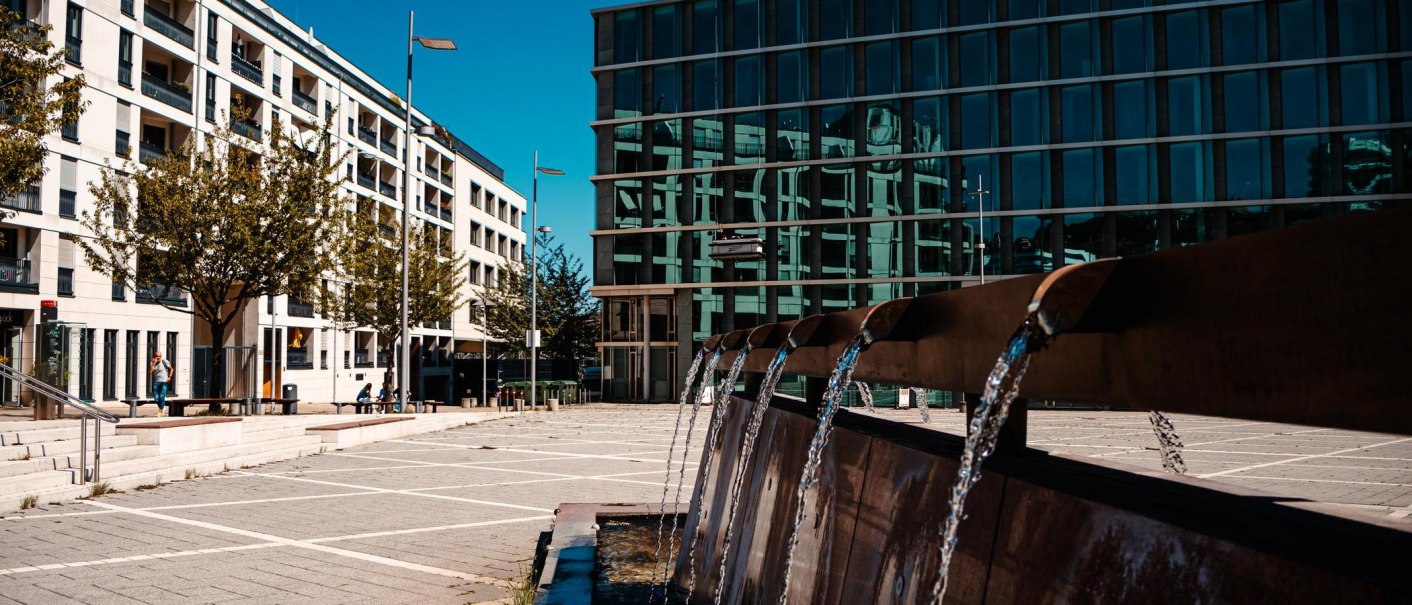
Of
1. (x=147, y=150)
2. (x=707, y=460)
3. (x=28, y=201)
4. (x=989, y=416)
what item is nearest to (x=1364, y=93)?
(x=707, y=460)

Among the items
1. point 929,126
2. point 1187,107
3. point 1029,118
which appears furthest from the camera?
point 929,126

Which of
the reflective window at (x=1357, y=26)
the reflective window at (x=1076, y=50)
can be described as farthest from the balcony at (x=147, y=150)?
the reflective window at (x=1357, y=26)

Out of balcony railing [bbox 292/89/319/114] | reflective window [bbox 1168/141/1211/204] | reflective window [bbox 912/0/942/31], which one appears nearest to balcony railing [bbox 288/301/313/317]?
balcony railing [bbox 292/89/319/114]

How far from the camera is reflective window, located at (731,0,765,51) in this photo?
47.6 m

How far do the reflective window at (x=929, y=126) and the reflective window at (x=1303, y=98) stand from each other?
13.6 meters

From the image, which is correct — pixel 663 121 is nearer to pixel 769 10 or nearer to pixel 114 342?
pixel 769 10

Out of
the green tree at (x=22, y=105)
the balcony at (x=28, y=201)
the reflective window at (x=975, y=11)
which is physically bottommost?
the green tree at (x=22, y=105)

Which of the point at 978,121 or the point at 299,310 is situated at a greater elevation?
the point at 978,121

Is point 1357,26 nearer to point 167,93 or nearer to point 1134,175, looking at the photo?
point 1134,175

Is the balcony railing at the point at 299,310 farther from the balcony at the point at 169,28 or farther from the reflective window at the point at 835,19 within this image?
the reflective window at the point at 835,19

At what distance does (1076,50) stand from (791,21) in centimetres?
1272

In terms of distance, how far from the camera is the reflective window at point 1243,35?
4159 centimetres

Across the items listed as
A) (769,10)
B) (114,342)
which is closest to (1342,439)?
(769,10)

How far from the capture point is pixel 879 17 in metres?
46.0
